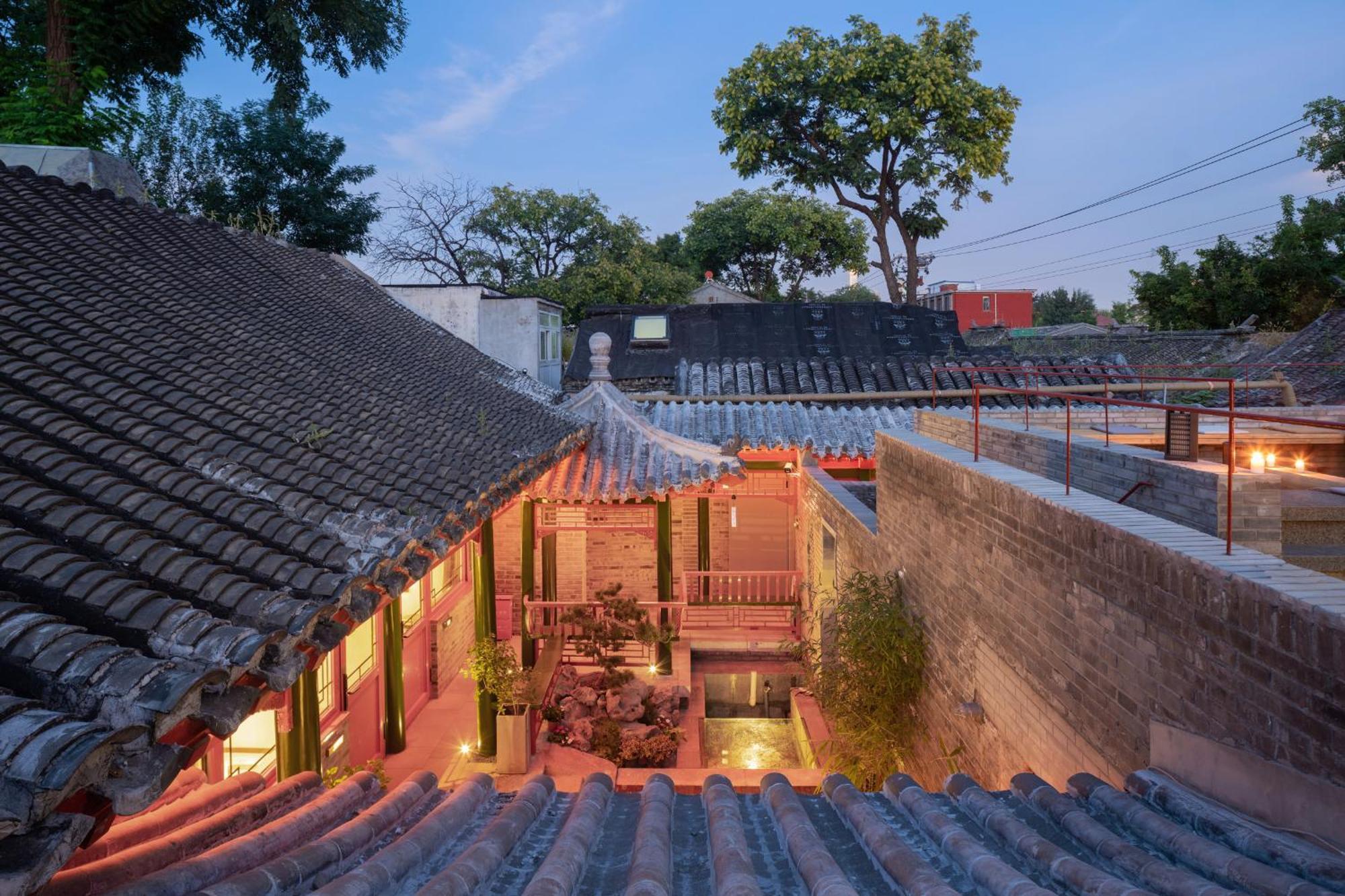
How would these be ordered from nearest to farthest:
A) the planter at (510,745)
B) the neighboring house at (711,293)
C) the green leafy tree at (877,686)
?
the green leafy tree at (877,686) → the planter at (510,745) → the neighboring house at (711,293)

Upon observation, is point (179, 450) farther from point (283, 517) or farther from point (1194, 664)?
point (1194, 664)

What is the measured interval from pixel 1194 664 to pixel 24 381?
15.7 ft

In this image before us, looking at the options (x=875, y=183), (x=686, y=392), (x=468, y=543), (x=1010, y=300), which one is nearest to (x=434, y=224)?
(x=875, y=183)

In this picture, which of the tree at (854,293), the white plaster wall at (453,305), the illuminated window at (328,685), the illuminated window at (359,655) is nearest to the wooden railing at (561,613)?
the illuminated window at (359,655)

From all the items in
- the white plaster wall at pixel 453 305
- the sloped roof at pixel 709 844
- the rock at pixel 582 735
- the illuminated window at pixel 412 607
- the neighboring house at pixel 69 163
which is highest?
the neighboring house at pixel 69 163

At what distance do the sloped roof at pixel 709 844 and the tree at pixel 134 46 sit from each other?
11.4m

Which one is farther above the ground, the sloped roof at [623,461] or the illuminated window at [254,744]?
the sloped roof at [623,461]

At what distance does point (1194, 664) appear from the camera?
2.80 metres

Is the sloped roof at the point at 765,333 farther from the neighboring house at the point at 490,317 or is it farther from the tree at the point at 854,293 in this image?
the tree at the point at 854,293

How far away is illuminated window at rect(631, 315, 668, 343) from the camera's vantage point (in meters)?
15.8

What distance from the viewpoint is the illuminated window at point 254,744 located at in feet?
18.3

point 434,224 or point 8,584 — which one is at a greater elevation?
point 434,224

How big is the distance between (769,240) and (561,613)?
79.0 ft

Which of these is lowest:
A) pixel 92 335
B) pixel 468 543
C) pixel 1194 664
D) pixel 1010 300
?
pixel 468 543
